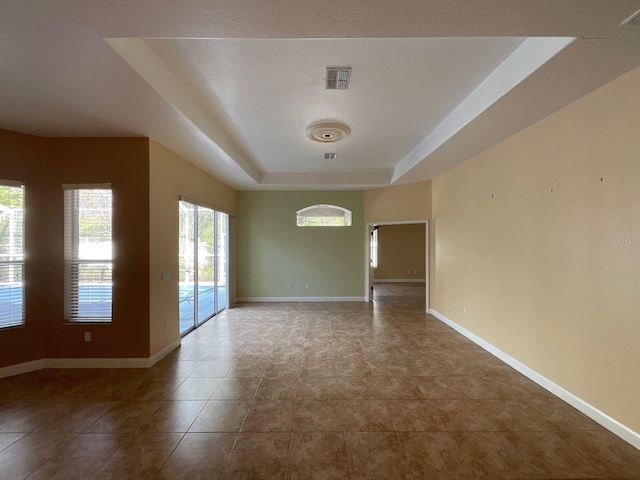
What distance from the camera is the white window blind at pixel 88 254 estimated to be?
3590mm

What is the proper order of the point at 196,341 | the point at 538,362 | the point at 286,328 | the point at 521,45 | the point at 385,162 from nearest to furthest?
the point at 521,45
the point at 538,362
the point at 196,341
the point at 286,328
the point at 385,162

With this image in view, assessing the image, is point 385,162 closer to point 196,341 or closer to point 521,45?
point 521,45

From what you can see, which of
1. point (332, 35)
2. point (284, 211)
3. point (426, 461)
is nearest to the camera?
point (332, 35)

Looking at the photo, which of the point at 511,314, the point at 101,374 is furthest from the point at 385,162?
the point at 101,374

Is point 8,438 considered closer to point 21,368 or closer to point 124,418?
point 124,418

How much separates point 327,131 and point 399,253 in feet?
28.2

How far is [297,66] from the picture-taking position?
2.50m

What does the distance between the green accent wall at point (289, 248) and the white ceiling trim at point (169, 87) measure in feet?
10.4

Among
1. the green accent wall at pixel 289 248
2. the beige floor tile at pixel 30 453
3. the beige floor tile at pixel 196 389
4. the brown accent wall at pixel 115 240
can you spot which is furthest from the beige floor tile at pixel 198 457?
the green accent wall at pixel 289 248

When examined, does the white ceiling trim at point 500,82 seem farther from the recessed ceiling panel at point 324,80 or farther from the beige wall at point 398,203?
the beige wall at point 398,203

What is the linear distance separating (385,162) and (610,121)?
3.68m

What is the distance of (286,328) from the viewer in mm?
5250

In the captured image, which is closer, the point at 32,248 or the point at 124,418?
the point at 124,418

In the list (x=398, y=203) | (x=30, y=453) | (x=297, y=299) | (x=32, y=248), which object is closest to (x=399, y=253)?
(x=398, y=203)
